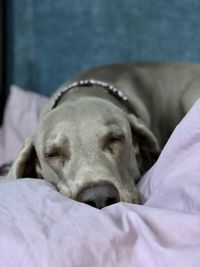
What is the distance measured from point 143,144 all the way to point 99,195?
0.52 meters

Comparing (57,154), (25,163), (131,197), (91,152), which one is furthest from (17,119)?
(131,197)

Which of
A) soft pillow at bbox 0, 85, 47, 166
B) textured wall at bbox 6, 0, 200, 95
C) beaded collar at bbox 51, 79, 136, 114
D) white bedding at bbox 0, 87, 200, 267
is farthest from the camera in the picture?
textured wall at bbox 6, 0, 200, 95

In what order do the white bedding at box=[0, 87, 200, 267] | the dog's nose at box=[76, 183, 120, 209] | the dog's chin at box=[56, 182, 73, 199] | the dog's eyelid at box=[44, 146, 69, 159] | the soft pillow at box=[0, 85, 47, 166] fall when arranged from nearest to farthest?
the white bedding at box=[0, 87, 200, 267] → the dog's nose at box=[76, 183, 120, 209] → the dog's chin at box=[56, 182, 73, 199] → the dog's eyelid at box=[44, 146, 69, 159] → the soft pillow at box=[0, 85, 47, 166]

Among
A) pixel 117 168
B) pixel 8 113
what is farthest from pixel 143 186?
pixel 8 113

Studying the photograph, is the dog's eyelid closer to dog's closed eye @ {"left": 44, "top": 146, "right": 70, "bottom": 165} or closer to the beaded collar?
dog's closed eye @ {"left": 44, "top": 146, "right": 70, "bottom": 165}

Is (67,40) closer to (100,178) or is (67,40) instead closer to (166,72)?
(166,72)

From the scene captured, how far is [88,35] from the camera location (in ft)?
8.30

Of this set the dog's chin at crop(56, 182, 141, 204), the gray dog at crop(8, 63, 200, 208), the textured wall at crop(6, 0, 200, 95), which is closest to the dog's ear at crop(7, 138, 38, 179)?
the gray dog at crop(8, 63, 200, 208)

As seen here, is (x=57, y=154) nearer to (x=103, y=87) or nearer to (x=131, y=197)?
(x=131, y=197)

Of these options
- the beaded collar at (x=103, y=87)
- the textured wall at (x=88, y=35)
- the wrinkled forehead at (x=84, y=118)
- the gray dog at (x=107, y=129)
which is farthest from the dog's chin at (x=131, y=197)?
the textured wall at (x=88, y=35)

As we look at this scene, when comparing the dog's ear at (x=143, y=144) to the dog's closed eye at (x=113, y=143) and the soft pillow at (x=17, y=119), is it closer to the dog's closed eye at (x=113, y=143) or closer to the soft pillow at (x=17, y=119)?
the dog's closed eye at (x=113, y=143)

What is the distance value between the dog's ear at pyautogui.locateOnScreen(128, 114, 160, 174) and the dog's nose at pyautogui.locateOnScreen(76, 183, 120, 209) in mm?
423

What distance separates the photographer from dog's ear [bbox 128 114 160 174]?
176 centimetres

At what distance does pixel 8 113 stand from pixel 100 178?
115 centimetres
